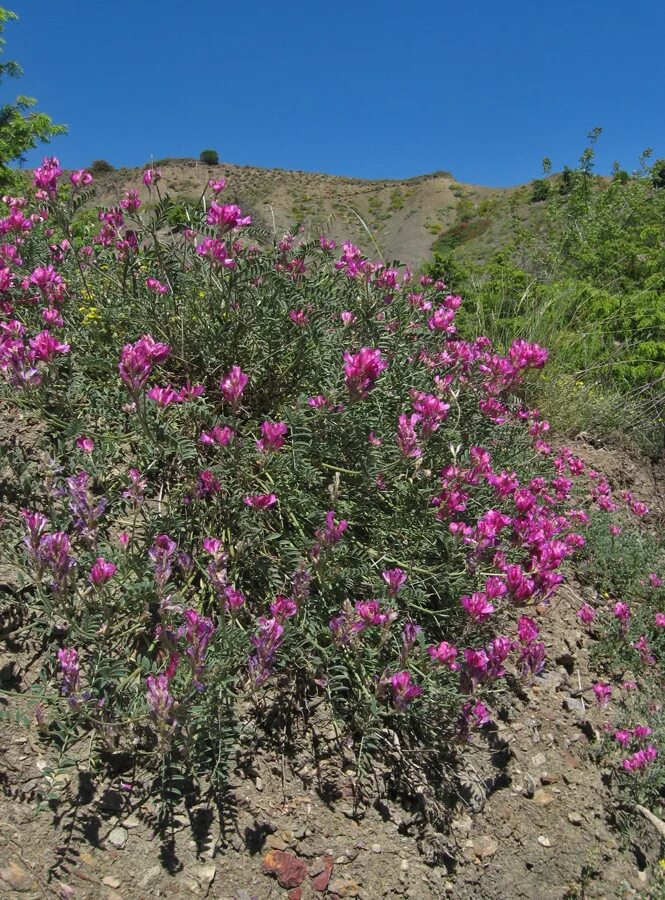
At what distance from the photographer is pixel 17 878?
1.57 metres

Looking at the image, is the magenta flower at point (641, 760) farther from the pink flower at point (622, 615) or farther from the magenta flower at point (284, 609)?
the magenta flower at point (284, 609)

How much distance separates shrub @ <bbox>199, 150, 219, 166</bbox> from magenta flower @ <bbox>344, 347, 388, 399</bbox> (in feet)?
255

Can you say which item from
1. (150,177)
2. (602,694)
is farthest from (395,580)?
(150,177)

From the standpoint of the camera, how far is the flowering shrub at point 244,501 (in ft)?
6.10

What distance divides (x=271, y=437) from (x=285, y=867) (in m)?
1.33

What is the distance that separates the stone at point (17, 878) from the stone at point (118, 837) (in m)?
0.21

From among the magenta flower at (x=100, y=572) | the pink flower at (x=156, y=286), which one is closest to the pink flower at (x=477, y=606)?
the magenta flower at (x=100, y=572)

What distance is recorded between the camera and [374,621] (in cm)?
200

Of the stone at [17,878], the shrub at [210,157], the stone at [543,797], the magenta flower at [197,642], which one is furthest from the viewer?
the shrub at [210,157]

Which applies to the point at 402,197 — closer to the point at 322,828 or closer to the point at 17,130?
the point at 17,130

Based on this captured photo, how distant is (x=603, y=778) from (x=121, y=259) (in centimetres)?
310

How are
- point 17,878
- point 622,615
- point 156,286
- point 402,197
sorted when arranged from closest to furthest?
1. point 17,878
2. point 156,286
3. point 622,615
4. point 402,197

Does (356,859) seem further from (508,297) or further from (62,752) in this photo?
(508,297)

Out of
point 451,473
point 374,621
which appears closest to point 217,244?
point 451,473
